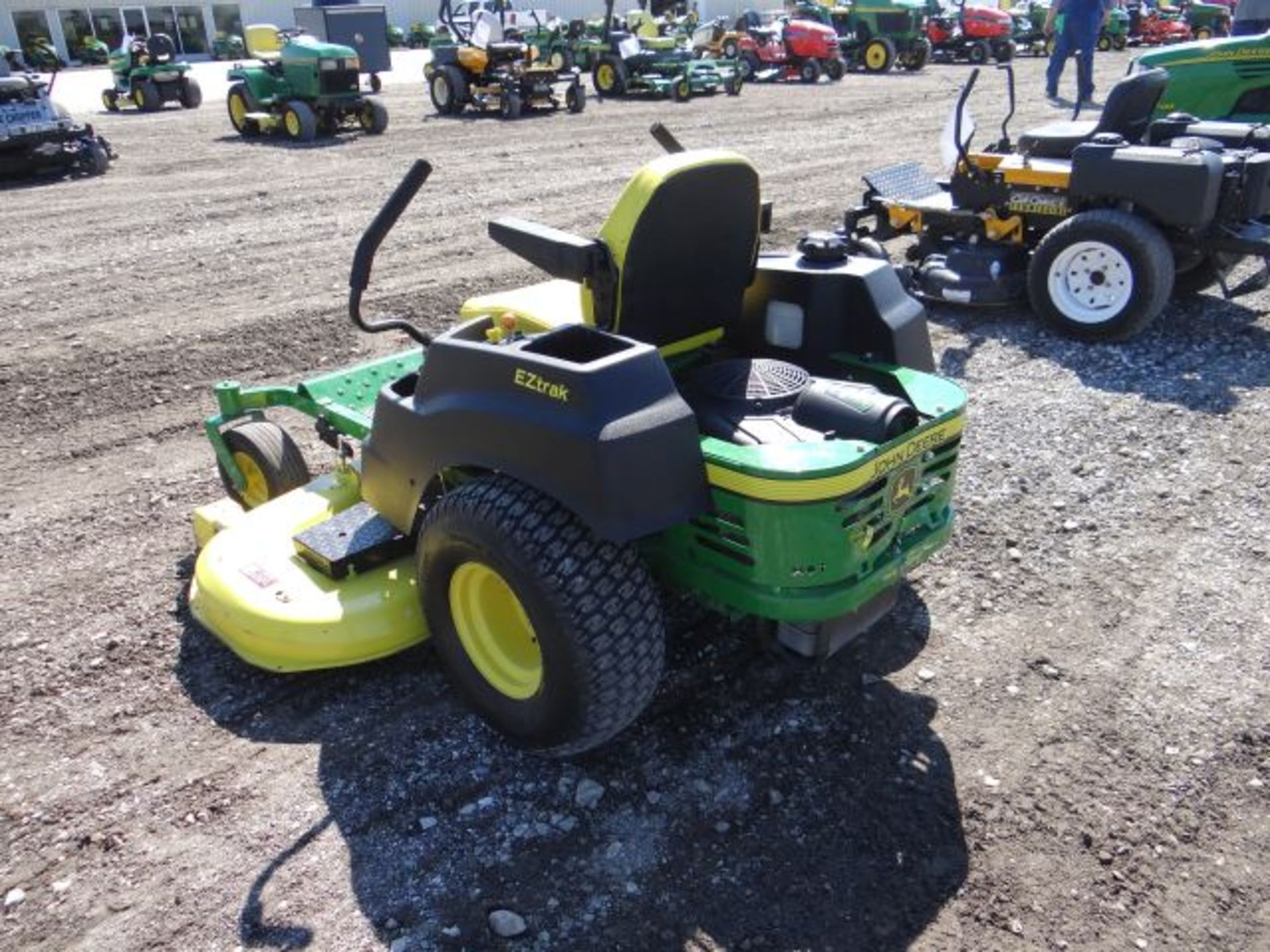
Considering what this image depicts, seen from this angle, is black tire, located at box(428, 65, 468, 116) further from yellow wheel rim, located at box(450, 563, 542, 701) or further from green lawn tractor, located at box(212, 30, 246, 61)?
green lawn tractor, located at box(212, 30, 246, 61)

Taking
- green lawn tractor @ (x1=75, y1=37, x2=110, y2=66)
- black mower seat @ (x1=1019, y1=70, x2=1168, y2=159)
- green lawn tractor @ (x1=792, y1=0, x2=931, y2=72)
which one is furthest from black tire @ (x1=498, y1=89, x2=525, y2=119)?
green lawn tractor @ (x1=75, y1=37, x2=110, y2=66)

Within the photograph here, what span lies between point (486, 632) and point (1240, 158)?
510cm

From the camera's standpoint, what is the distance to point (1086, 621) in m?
3.48

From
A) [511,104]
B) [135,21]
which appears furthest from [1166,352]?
A: [135,21]

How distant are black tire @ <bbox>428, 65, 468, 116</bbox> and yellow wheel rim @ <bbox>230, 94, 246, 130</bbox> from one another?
10.8 ft

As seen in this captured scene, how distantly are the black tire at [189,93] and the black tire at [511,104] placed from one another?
5913 mm

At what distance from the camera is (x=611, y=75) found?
1902 centimetres

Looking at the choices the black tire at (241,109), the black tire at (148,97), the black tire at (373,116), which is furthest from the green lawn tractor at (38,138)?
the black tire at (148,97)

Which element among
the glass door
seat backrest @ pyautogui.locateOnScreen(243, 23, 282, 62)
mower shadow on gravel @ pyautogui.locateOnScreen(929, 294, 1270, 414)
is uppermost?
the glass door

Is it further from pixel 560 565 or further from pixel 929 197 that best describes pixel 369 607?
pixel 929 197

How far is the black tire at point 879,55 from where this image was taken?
22547 millimetres

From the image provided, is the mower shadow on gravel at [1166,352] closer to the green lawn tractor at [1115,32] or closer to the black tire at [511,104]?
the black tire at [511,104]

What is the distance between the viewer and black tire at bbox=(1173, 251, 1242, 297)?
620 centimetres

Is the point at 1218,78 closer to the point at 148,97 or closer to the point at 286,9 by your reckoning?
the point at 148,97
